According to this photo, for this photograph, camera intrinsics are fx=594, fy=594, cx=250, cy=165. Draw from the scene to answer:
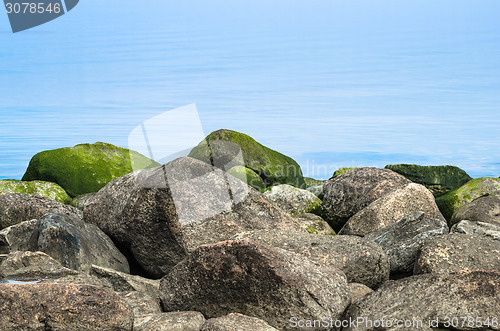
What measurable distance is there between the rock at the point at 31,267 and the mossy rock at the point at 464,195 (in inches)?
351

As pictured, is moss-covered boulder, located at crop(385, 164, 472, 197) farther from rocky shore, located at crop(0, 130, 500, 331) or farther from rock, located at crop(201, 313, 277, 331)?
rock, located at crop(201, 313, 277, 331)

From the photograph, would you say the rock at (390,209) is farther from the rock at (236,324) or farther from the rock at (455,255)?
the rock at (236,324)

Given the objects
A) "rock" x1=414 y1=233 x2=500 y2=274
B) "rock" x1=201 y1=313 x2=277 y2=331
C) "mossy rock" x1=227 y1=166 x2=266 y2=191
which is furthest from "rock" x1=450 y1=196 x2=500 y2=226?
"rock" x1=201 y1=313 x2=277 y2=331

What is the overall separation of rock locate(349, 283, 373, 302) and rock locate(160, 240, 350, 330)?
49 cm

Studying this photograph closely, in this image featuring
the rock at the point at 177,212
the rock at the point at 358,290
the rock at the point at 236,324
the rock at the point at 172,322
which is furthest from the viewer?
→ the rock at the point at 177,212

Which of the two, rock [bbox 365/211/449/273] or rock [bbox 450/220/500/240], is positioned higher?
rock [bbox 365/211/449/273]

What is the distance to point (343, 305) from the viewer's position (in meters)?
6.92

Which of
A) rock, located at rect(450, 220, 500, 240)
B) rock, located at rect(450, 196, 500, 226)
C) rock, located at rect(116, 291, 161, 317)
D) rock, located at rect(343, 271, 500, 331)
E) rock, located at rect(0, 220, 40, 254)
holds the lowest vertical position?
rock, located at rect(450, 196, 500, 226)

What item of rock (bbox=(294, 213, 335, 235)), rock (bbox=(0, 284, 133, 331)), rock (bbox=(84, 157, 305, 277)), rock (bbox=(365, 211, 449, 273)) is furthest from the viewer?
rock (bbox=(294, 213, 335, 235))

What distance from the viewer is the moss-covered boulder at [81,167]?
17.1 meters

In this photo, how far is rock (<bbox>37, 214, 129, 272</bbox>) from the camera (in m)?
8.92

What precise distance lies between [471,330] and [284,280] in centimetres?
211

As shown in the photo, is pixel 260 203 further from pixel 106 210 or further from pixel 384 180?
pixel 384 180

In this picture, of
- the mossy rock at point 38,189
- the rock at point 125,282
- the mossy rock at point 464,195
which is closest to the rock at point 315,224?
the mossy rock at point 464,195
